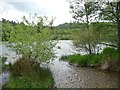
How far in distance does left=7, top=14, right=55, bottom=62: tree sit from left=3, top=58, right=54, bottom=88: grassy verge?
700mm

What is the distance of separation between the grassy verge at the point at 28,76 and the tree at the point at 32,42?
700 mm

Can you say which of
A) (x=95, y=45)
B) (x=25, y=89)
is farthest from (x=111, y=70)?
(x=25, y=89)

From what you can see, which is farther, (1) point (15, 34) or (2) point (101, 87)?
(1) point (15, 34)

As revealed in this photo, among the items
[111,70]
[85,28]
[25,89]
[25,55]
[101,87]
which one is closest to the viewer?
[25,89]

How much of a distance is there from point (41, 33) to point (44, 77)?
286 centimetres

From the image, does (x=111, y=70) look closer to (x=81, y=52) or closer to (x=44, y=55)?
(x=44, y=55)

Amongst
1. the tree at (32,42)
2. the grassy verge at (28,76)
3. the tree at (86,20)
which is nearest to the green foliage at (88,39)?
the tree at (86,20)

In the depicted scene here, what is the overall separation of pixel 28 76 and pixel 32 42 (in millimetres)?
2722

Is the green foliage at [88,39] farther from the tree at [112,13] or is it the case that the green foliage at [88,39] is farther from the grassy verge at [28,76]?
the grassy verge at [28,76]

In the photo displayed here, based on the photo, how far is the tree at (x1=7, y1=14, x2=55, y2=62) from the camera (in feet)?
41.2

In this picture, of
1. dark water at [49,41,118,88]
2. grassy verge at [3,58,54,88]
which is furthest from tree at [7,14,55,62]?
dark water at [49,41,118,88]

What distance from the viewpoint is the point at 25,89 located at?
890 cm

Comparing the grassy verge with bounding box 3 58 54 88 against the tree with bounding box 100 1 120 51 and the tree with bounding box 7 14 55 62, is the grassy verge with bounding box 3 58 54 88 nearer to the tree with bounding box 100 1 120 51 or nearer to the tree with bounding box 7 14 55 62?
the tree with bounding box 7 14 55 62

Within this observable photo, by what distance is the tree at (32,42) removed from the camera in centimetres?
1257
